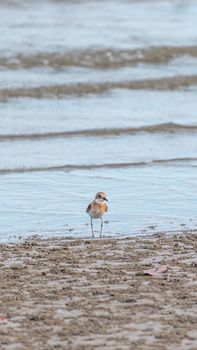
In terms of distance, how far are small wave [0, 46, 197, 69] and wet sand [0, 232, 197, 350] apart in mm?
10599

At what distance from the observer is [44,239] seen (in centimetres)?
923

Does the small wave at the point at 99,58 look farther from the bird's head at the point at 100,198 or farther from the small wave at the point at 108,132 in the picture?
the bird's head at the point at 100,198

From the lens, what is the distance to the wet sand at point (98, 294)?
260 inches

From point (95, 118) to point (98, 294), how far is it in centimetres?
789

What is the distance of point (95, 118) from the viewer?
49.9ft

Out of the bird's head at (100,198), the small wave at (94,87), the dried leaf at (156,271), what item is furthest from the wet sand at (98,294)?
the small wave at (94,87)

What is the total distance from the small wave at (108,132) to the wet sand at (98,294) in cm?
480

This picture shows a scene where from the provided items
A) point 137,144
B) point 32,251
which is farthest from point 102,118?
point 32,251

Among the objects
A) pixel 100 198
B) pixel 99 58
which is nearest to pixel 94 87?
pixel 99 58

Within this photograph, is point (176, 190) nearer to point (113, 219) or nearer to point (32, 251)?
point (113, 219)

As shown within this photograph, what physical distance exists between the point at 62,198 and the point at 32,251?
6.73 feet

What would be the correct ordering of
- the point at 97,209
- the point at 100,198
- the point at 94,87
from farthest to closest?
the point at 94,87, the point at 100,198, the point at 97,209

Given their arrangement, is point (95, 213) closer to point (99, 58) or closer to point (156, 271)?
point (156, 271)

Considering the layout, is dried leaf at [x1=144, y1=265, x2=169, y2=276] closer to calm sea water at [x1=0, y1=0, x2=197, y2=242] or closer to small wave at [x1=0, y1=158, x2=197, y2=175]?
calm sea water at [x1=0, y1=0, x2=197, y2=242]
